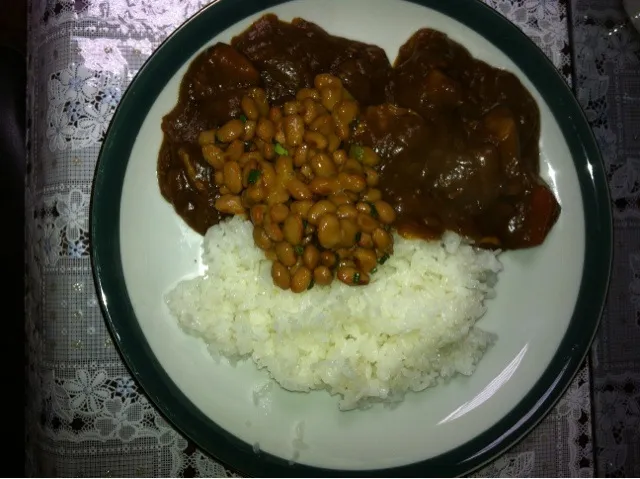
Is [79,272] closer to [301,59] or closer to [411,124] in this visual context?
[301,59]

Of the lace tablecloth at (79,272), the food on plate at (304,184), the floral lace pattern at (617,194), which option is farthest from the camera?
the floral lace pattern at (617,194)

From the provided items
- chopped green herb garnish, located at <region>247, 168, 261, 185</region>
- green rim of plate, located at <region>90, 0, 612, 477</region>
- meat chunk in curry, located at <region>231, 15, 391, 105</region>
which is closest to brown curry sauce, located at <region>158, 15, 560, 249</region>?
meat chunk in curry, located at <region>231, 15, 391, 105</region>

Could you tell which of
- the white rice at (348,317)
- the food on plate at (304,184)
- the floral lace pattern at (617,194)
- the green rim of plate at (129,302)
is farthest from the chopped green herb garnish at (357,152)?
the floral lace pattern at (617,194)

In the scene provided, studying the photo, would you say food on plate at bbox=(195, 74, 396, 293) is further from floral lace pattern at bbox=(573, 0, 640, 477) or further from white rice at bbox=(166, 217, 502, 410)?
floral lace pattern at bbox=(573, 0, 640, 477)

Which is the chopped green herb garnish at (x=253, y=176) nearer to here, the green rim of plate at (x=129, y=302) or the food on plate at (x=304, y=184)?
the food on plate at (x=304, y=184)

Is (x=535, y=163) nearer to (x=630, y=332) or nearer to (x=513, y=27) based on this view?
(x=513, y=27)

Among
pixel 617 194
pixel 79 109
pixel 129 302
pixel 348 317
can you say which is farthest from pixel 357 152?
pixel 617 194
